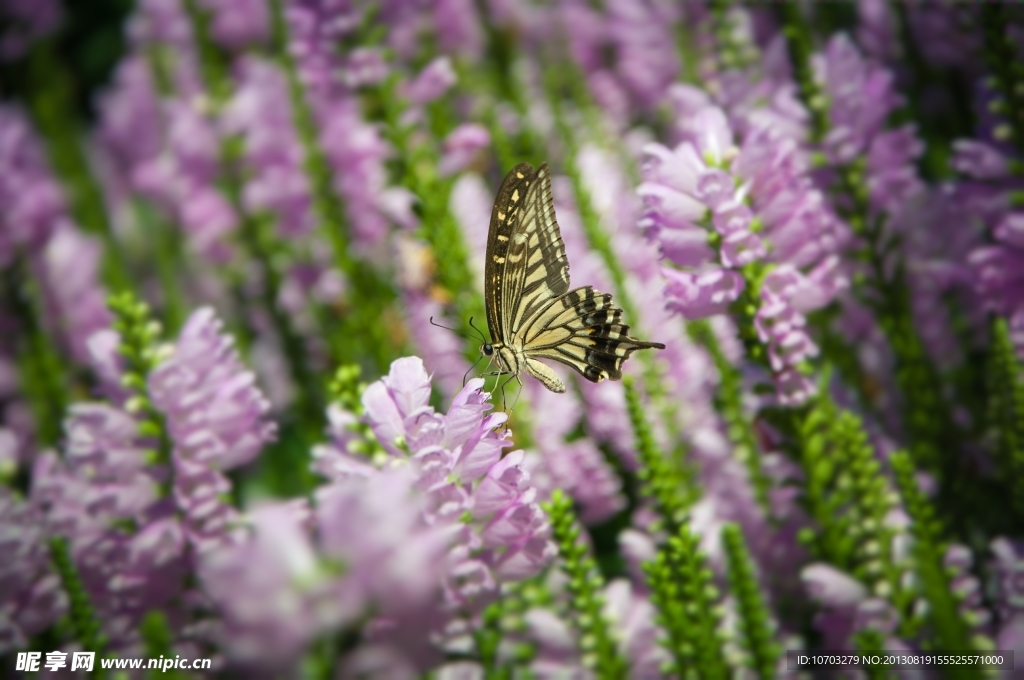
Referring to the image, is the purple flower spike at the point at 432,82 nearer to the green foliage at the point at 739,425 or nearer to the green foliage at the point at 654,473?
the green foliage at the point at 739,425

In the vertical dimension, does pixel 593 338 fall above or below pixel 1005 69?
below

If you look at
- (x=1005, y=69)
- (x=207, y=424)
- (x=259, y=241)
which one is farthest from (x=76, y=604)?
(x=1005, y=69)

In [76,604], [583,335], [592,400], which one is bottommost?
[76,604]

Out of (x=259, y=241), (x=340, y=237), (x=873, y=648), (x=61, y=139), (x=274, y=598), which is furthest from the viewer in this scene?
(x=61, y=139)

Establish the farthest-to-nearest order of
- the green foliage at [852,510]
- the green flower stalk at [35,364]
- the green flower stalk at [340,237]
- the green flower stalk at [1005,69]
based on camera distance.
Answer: the green flower stalk at [35,364] < the green flower stalk at [340,237] < the green flower stalk at [1005,69] < the green foliage at [852,510]

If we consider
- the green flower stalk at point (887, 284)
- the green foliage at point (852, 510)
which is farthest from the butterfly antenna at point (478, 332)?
the green flower stalk at point (887, 284)

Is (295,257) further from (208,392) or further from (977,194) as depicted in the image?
(977,194)

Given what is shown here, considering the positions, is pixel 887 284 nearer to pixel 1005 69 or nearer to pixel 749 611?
pixel 1005 69
